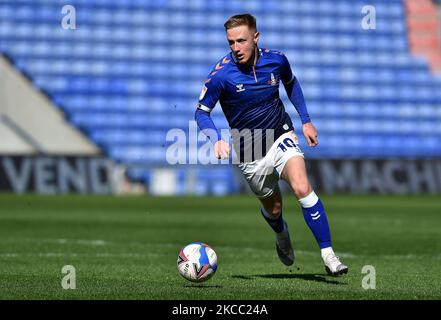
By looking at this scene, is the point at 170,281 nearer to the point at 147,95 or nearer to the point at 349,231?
the point at 349,231

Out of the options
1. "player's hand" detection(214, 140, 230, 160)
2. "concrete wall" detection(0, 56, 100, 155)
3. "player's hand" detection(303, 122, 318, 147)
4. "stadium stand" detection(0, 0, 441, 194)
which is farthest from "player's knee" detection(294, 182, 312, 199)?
"concrete wall" detection(0, 56, 100, 155)

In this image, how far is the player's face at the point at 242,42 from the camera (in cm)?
740

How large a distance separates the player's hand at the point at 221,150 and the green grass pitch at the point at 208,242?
3.24 ft

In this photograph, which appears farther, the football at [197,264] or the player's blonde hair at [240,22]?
the player's blonde hair at [240,22]

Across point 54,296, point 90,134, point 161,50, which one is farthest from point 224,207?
point 54,296

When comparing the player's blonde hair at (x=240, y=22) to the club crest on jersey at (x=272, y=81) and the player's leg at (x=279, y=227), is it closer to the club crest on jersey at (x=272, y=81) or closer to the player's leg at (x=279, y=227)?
the club crest on jersey at (x=272, y=81)

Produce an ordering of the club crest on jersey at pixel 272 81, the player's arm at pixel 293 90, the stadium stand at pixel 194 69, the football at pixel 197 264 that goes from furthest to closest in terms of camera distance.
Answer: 1. the stadium stand at pixel 194 69
2. the player's arm at pixel 293 90
3. the club crest on jersey at pixel 272 81
4. the football at pixel 197 264

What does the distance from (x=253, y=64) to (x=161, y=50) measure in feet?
72.9

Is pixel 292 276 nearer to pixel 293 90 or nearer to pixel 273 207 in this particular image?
pixel 273 207

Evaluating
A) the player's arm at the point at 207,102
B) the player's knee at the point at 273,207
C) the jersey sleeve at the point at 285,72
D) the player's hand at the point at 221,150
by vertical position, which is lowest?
the player's knee at the point at 273,207

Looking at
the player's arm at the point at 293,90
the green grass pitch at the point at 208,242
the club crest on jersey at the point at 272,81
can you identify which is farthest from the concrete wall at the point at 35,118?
the club crest on jersey at the point at 272,81

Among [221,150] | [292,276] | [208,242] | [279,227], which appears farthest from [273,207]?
[208,242]

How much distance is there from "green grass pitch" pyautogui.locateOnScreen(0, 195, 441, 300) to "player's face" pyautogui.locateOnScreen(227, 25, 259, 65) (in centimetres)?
185

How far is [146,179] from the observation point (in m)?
26.3
